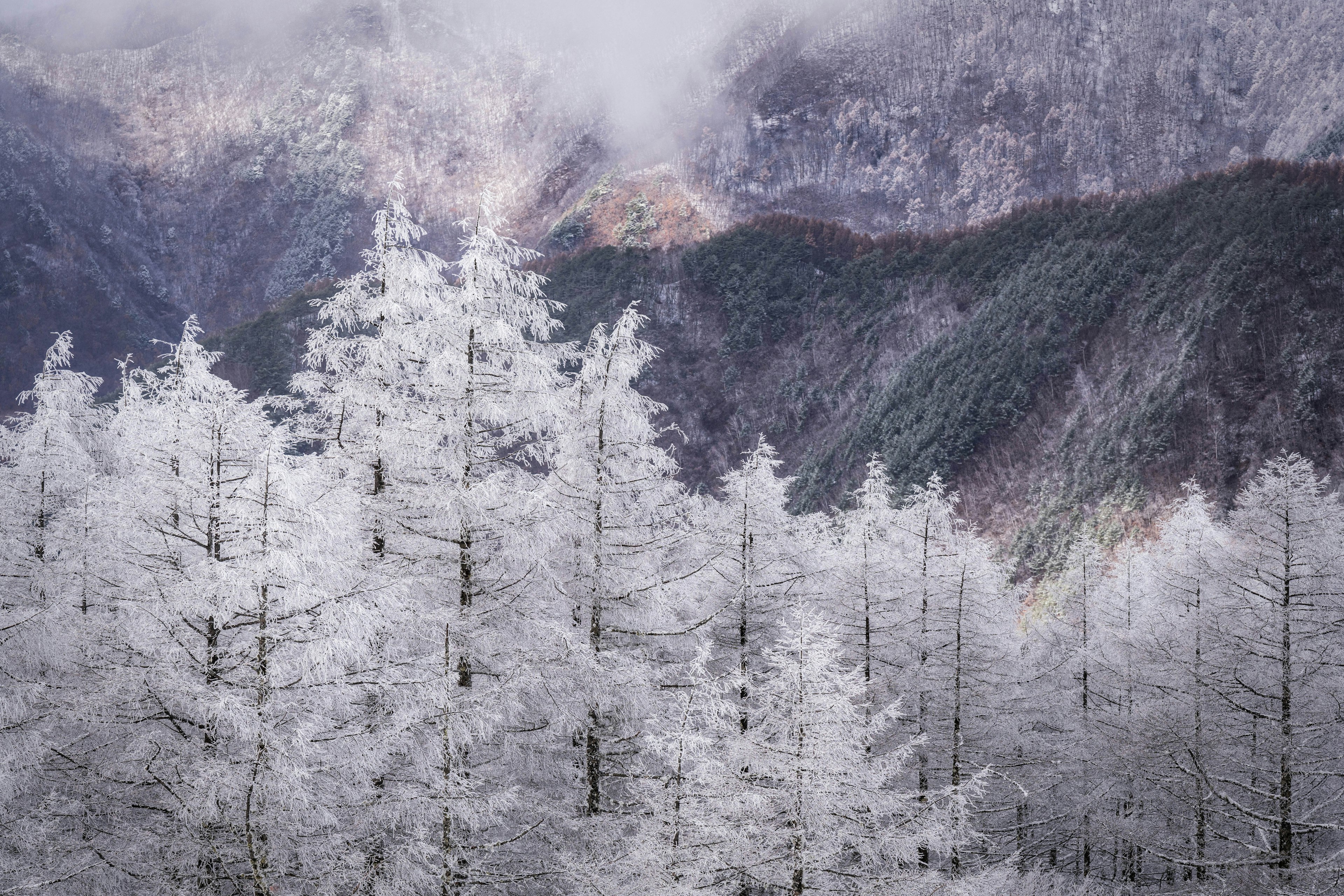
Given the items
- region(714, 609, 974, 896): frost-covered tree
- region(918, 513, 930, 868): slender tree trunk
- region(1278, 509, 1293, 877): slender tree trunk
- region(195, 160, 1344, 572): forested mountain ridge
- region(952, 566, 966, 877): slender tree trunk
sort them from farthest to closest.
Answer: region(195, 160, 1344, 572): forested mountain ridge < region(918, 513, 930, 868): slender tree trunk < region(952, 566, 966, 877): slender tree trunk < region(1278, 509, 1293, 877): slender tree trunk < region(714, 609, 974, 896): frost-covered tree

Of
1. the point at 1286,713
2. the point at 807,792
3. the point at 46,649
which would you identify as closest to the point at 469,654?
the point at 807,792

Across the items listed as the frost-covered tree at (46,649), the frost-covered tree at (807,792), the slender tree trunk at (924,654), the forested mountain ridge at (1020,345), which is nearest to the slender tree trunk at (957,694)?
the slender tree trunk at (924,654)

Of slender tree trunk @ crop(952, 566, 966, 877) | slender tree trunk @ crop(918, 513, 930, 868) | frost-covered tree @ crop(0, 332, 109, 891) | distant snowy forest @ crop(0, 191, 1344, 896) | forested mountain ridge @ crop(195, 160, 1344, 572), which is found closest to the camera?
distant snowy forest @ crop(0, 191, 1344, 896)

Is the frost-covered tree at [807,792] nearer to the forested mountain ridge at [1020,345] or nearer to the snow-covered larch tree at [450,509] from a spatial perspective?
the snow-covered larch tree at [450,509]

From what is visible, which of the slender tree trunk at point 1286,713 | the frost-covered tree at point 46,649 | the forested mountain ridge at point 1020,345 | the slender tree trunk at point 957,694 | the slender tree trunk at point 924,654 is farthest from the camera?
the forested mountain ridge at point 1020,345

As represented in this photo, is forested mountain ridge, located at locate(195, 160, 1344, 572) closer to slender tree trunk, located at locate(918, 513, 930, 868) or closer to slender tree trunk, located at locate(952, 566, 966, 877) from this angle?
slender tree trunk, located at locate(918, 513, 930, 868)

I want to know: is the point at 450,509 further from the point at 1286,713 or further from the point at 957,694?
the point at 1286,713

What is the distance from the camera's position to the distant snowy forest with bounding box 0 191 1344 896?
901 centimetres

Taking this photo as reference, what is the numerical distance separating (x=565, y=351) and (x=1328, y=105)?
14432 centimetres

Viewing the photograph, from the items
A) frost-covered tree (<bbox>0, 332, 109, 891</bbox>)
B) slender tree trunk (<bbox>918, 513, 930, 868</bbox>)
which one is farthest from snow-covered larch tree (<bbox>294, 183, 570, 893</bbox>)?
slender tree trunk (<bbox>918, 513, 930, 868</bbox>)

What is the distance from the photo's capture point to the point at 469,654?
11078mm

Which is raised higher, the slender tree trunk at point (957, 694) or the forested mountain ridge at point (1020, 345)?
the forested mountain ridge at point (1020, 345)

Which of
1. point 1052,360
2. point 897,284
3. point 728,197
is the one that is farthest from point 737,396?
point 728,197

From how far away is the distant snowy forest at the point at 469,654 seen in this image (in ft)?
29.6
